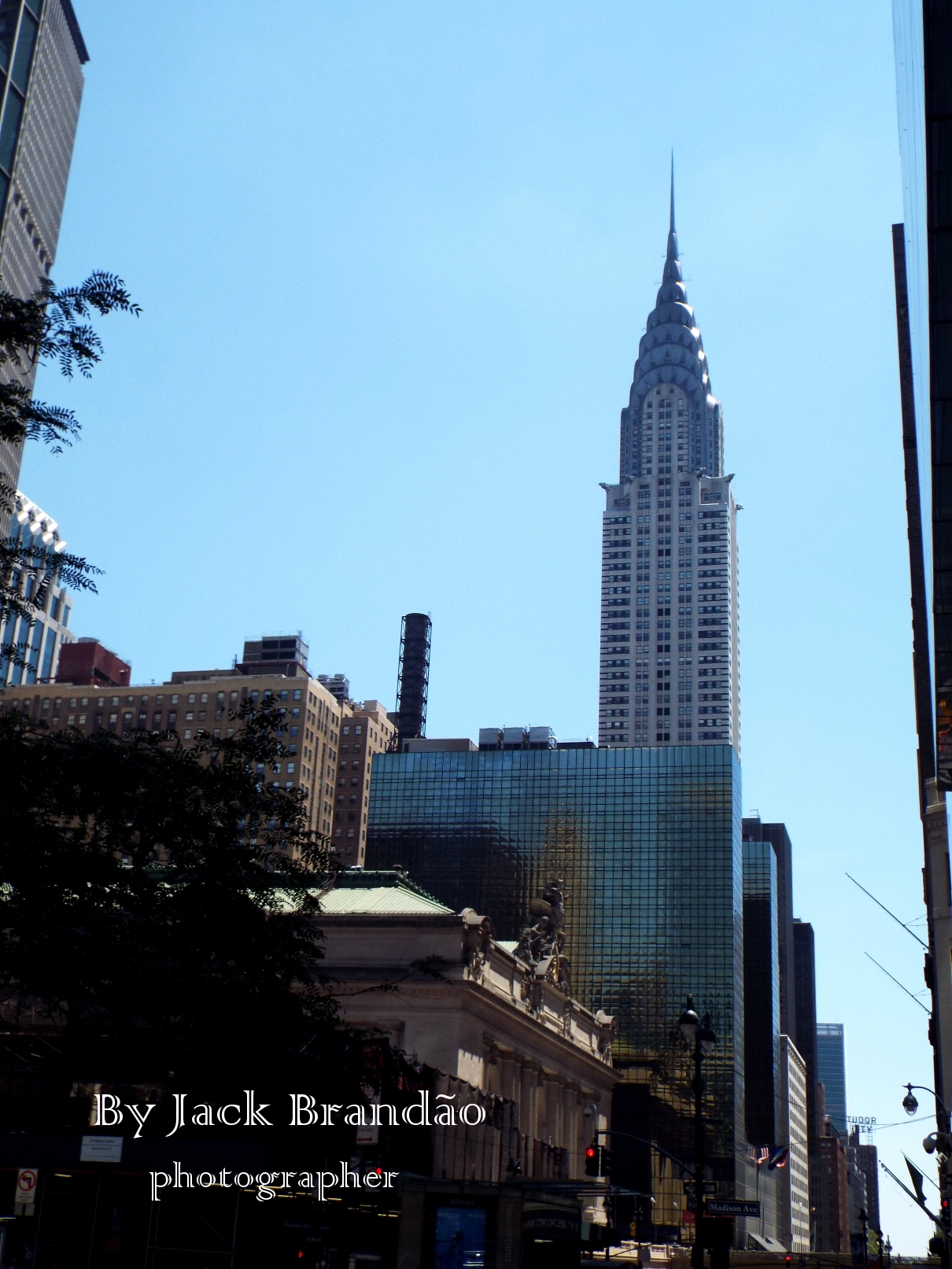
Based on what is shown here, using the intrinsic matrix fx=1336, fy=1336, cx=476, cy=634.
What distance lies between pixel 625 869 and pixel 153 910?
123m

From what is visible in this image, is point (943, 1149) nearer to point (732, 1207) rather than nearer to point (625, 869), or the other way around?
point (732, 1207)

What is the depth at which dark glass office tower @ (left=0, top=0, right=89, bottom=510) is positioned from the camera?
3847 cm

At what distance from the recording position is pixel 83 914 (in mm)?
23266

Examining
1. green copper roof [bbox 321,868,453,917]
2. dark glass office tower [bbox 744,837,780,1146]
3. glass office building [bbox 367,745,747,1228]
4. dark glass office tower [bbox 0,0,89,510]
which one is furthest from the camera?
dark glass office tower [bbox 744,837,780,1146]

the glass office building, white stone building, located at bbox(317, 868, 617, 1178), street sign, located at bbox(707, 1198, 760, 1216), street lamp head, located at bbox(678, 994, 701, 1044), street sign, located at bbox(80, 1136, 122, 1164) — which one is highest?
the glass office building

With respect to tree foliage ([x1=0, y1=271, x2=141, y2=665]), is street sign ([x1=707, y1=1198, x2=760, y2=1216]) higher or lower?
lower

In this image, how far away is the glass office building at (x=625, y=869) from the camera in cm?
13638

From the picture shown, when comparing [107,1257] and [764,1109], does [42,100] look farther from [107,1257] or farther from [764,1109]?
[764,1109]

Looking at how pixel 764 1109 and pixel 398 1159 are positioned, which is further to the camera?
pixel 764 1109

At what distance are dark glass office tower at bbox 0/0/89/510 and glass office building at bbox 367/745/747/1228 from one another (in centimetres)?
9376

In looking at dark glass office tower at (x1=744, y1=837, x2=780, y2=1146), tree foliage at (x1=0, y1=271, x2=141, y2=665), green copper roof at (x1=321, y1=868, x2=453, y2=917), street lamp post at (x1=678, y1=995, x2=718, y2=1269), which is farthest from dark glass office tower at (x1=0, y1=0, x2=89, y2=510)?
dark glass office tower at (x1=744, y1=837, x2=780, y2=1146)

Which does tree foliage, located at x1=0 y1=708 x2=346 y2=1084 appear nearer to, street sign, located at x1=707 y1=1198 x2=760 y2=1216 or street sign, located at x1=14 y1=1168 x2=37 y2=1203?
street sign, located at x1=14 y1=1168 x2=37 y2=1203

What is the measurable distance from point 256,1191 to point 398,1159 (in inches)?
278

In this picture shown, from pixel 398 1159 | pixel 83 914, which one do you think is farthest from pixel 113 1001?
pixel 398 1159
